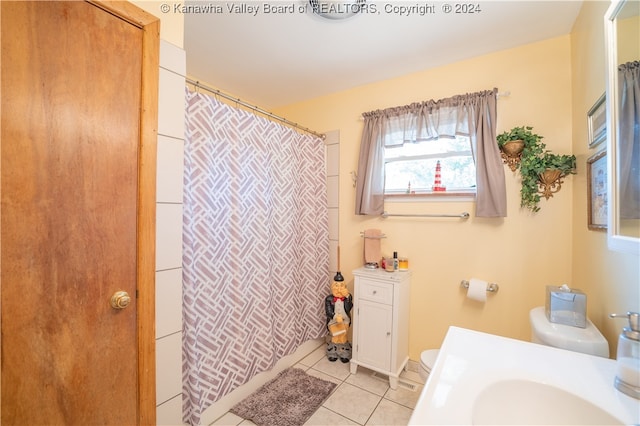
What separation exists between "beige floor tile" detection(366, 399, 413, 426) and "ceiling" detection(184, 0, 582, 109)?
7.94ft

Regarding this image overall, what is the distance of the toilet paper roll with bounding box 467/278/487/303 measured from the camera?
5.79ft

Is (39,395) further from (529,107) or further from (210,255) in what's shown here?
(529,107)

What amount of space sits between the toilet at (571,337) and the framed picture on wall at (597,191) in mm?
451

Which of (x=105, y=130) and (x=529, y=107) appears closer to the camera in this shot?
(x=105, y=130)

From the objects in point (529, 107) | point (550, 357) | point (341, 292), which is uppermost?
point (529, 107)

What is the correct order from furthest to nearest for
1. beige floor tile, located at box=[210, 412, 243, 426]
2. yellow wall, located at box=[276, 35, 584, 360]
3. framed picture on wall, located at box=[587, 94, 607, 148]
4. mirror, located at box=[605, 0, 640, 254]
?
1. yellow wall, located at box=[276, 35, 584, 360]
2. beige floor tile, located at box=[210, 412, 243, 426]
3. framed picture on wall, located at box=[587, 94, 607, 148]
4. mirror, located at box=[605, 0, 640, 254]

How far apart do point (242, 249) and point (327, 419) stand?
3.81ft

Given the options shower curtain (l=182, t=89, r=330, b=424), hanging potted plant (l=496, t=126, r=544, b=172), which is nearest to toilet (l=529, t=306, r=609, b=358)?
hanging potted plant (l=496, t=126, r=544, b=172)

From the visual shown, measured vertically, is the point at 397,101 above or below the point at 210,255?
above

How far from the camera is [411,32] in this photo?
1664mm

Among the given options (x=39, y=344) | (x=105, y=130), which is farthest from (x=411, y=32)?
(x=39, y=344)

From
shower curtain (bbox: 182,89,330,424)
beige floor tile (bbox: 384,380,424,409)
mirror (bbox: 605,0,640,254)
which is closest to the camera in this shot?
mirror (bbox: 605,0,640,254)

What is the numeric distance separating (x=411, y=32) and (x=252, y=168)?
1347mm

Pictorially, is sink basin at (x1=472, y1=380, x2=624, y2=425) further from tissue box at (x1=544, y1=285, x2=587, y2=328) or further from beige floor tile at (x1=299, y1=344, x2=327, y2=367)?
beige floor tile at (x1=299, y1=344, x2=327, y2=367)
